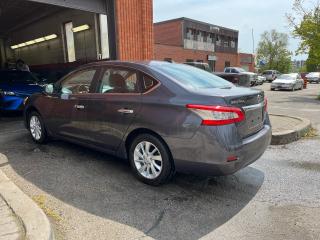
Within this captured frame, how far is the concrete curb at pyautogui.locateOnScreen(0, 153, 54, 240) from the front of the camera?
9.88 ft

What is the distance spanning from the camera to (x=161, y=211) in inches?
149

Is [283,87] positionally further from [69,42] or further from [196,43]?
[196,43]

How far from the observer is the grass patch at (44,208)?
11.8ft

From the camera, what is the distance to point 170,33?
132 ft

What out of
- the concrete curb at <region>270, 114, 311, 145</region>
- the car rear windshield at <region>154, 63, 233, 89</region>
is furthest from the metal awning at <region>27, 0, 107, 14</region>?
the concrete curb at <region>270, 114, 311, 145</region>

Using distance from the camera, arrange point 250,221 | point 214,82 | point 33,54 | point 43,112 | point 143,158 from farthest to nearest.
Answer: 1. point 33,54
2. point 43,112
3. point 214,82
4. point 143,158
5. point 250,221

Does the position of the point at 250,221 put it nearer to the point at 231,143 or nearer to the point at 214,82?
the point at 231,143

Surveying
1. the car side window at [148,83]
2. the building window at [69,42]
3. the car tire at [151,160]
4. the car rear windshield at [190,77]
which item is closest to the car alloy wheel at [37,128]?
the car tire at [151,160]

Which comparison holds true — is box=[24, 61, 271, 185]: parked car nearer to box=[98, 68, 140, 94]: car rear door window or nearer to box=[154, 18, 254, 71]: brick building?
box=[98, 68, 140, 94]: car rear door window

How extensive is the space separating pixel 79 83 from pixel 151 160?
2.04m

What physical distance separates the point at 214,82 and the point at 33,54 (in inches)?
765

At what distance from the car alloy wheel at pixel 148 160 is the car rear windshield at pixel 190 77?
950 mm

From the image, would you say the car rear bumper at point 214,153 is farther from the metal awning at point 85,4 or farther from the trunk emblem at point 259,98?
the metal awning at point 85,4

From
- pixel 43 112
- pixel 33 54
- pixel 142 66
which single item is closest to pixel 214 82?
pixel 142 66
